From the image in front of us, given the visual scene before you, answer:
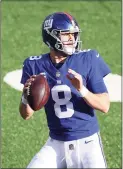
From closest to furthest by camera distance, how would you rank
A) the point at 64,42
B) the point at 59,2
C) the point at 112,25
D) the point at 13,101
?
the point at 64,42, the point at 13,101, the point at 112,25, the point at 59,2

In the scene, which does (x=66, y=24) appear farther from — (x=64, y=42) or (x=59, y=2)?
(x=59, y=2)

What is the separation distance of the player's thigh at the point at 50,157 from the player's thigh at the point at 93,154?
0.28 meters

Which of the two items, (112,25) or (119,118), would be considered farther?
(112,25)

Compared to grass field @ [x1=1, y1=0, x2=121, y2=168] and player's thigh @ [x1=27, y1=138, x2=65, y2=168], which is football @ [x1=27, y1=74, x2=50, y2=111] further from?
grass field @ [x1=1, y1=0, x2=121, y2=168]

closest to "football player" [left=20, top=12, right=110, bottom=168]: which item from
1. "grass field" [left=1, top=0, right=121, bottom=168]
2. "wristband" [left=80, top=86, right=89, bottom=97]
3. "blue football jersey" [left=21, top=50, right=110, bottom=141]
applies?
"blue football jersey" [left=21, top=50, right=110, bottom=141]

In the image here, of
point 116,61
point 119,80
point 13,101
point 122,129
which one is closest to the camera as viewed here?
point 122,129

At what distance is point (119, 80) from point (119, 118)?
2.20 metres

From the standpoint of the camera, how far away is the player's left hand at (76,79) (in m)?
5.86

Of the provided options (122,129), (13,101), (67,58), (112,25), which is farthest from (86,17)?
(67,58)

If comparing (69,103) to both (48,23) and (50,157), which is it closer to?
(50,157)

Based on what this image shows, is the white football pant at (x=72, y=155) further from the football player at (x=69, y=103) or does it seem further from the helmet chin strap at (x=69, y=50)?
the helmet chin strap at (x=69, y=50)

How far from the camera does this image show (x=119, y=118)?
10.1 meters

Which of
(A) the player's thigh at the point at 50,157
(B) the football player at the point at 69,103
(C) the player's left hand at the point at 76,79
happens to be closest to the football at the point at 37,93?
(B) the football player at the point at 69,103

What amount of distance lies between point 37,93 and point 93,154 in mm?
923
